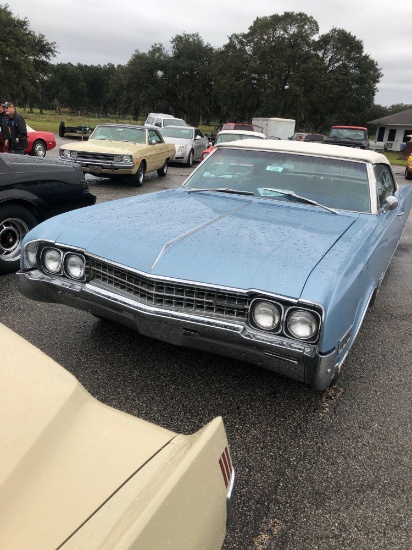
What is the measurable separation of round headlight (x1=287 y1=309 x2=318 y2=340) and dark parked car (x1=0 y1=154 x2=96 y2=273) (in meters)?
3.52

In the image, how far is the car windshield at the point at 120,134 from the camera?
11.9m

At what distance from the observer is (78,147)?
10.8 metres

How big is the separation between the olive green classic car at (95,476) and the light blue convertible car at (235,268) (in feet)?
3.33

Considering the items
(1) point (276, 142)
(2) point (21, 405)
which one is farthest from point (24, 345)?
(1) point (276, 142)

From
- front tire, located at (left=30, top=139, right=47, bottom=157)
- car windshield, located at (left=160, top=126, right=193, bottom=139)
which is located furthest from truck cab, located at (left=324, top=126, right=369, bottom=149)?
front tire, located at (left=30, top=139, right=47, bottom=157)

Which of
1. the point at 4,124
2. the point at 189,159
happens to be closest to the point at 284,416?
the point at 4,124

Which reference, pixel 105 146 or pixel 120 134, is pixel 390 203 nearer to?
pixel 105 146

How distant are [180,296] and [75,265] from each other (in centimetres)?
78

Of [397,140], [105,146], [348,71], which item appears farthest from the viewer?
[348,71]

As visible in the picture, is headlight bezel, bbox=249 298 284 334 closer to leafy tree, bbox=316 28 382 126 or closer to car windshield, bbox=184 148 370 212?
car windshield, bbox=184 148 370 212

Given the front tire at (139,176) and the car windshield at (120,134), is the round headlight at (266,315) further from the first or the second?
the car windshield at (120,134)

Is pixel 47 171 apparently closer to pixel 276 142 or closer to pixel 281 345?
pixel 276 142

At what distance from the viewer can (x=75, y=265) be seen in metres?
2.84

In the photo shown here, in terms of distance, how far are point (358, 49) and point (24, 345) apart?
5954cm
